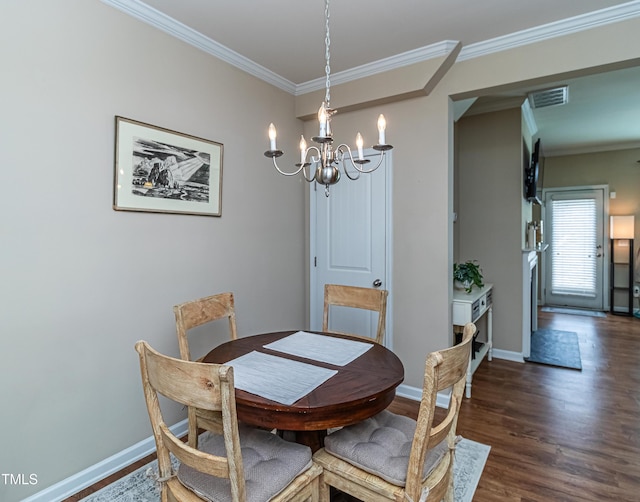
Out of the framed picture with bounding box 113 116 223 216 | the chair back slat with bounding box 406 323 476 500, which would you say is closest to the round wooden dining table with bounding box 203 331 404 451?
the chair back slat with bounding box 406 323 476 500

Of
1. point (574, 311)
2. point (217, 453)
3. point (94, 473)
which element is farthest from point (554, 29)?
point (574, 311)

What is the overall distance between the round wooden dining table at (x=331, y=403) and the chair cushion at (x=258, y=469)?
148 mm

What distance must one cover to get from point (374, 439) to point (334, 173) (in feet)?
3.92

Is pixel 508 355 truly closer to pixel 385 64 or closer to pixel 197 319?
pixel 385 64

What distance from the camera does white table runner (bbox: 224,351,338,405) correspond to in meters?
1.37

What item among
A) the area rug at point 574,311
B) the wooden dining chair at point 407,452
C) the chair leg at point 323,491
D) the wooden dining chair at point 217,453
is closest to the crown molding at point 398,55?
the wooden dining chair at point 217,453

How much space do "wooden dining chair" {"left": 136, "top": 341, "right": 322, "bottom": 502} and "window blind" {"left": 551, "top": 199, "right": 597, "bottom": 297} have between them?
6.84 metres

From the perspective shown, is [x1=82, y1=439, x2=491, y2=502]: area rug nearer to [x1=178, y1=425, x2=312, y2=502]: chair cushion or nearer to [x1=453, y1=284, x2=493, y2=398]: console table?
[x1=178, y1=425, x2=312, y2=502]: chair cushion

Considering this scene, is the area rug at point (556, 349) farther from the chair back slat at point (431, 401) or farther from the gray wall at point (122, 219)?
the chair back slat at point (431, 401)

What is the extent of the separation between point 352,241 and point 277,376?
1.88 metres

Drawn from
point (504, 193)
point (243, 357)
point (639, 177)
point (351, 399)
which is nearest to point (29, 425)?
point (243, 357)

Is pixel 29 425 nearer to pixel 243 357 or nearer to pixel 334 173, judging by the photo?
pixel 243 357

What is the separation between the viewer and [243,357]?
1764 mm

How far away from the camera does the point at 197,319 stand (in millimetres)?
2053
